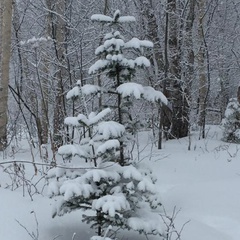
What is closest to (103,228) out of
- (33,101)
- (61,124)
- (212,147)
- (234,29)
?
(61,124)

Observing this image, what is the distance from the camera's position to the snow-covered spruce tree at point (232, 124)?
37.7ft

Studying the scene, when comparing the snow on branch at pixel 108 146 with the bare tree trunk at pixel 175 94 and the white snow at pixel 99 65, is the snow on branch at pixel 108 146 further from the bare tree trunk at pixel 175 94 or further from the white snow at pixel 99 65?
the bare tree trunk at pixel 175 94

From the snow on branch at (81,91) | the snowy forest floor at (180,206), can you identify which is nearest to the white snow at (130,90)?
the snow on branch at (81,91)

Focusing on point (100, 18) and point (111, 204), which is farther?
point (100, 18)

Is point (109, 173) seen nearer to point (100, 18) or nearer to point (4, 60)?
point (100, 18)

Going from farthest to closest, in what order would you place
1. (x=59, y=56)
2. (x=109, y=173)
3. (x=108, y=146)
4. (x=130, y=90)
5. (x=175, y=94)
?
1. (x=175, y=94)
2. (x=59, y=56)
3. (x=130, y=90)
4. (x=109, y=173)
5. (x=108, y=146)

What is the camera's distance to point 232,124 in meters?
11.8

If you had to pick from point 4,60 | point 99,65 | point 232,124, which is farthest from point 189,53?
point 99,65

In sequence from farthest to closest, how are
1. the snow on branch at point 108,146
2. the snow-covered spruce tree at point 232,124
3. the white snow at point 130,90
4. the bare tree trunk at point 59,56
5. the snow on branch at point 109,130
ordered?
1. the snow-covered spruce tree at point 232,124
2. the bare tree trunk at point 59,56
3. the white snow at point 130,90
4. the snow on branch at point 109,130
5. the snow on branch at point 108,146

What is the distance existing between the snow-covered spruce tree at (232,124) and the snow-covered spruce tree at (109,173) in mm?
7137

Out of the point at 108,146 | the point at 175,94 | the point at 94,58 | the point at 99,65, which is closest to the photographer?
the point at 108,146

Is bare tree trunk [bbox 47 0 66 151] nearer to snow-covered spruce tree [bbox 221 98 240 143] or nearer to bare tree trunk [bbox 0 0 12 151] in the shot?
bare tree trunk [bbox 0 0 12 151]

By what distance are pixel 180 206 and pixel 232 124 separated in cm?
659

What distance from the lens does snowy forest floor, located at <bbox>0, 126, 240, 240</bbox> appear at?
4715mm
